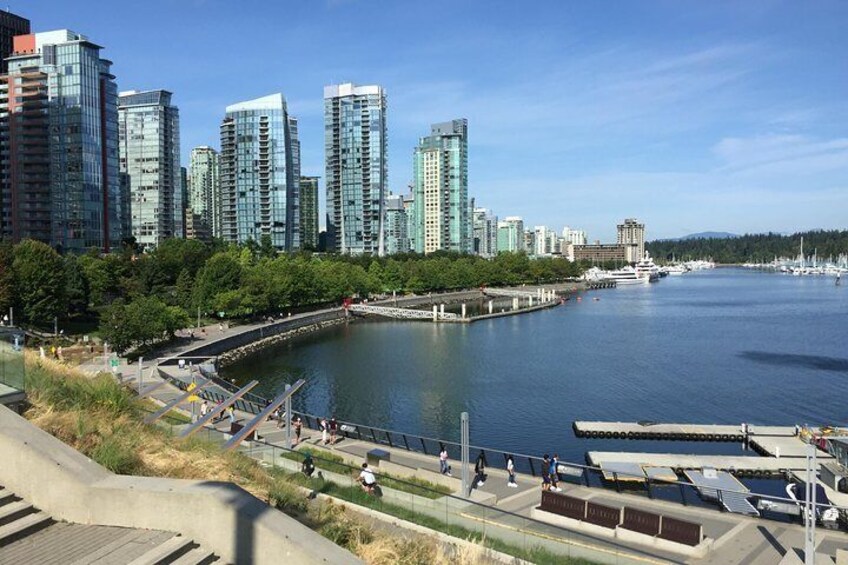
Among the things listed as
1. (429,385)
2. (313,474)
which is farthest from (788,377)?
(313,474)

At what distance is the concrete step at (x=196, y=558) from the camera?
696 cm

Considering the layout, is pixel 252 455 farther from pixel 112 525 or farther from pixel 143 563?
pixel 143 563

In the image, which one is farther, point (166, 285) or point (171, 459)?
point (166, 285)

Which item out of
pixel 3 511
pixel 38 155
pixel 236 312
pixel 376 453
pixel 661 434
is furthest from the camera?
pixel 38 155

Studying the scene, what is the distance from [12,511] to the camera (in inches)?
303

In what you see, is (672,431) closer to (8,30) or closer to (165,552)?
(165,552)

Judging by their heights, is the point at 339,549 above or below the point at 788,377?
above

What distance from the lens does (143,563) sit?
6703 mm

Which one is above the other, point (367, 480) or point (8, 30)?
point (8, 30)

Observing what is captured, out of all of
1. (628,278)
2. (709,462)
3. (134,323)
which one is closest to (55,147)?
(134,323)

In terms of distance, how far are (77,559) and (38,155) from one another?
101 meters

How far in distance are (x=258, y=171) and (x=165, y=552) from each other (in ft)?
458

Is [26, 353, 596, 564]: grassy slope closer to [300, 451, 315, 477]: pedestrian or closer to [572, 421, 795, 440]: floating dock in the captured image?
[300, 451, 315, 477]: pedestrian

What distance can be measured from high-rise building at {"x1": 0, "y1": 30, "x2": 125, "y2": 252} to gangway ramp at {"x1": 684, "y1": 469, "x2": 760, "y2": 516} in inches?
3540
